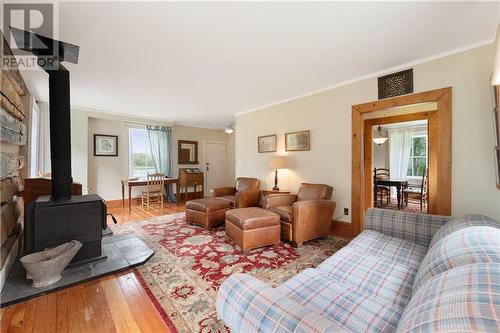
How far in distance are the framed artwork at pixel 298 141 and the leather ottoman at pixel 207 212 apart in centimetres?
156

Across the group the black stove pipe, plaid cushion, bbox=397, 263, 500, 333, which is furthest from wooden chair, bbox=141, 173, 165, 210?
plaid cushion, bbox=397, 263, 500, 333

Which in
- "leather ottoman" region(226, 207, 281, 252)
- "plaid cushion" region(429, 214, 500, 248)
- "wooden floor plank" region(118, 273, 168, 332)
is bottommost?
"wooden floor plank" region(118, 273, 168, 332)

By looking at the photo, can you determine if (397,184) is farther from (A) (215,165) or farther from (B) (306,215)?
(A) (215,165)

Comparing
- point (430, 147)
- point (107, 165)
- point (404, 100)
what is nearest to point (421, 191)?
point (430, 147)

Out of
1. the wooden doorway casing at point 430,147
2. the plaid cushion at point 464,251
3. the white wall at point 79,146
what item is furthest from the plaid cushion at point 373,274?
the white wall at point 79,146

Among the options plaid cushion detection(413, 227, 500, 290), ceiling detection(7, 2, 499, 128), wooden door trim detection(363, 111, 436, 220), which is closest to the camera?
plaid cushion detection(413, 227, 500, 290)

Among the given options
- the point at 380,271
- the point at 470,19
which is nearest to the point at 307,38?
the point at 470,19

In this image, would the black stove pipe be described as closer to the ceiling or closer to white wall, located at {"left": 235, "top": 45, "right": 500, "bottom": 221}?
the ceiling

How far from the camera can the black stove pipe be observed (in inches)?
87.4

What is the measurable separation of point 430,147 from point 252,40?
3026 millimetres

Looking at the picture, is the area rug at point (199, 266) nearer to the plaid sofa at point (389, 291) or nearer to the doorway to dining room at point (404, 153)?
the plaid sofa at point (389, 291)

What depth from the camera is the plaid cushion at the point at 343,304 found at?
0.97 meters

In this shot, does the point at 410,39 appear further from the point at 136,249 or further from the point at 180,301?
the point at 136,249

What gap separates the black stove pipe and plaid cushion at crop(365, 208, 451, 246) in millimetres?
3160
